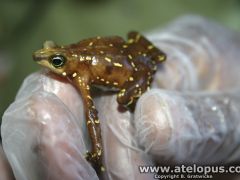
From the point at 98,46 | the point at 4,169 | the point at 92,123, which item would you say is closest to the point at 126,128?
the point at 92,123

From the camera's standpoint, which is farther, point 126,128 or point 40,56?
point 126,128

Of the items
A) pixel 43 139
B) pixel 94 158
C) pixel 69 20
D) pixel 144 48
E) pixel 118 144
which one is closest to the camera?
pixel 43 139

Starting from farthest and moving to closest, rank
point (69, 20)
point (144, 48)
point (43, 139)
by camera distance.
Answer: point (69, 20), point (144, 48), point (43, 139)

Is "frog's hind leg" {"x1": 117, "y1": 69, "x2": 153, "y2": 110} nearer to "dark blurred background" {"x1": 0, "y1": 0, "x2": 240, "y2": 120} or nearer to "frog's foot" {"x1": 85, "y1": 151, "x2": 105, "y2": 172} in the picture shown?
"frog's foot" {"x1": 85, "y1": 151, "x2": 105, "y2": 172}

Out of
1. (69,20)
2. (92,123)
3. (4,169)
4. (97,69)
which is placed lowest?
(4,169)

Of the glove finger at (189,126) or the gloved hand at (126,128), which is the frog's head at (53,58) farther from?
the glove finger at (189,126)

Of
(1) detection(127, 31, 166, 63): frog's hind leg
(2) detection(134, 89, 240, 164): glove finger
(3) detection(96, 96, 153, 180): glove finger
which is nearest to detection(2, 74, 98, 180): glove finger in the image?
(3) detection(96, 96, 153, 180): glove finger

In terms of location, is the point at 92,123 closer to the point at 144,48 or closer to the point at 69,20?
the point at 144,48

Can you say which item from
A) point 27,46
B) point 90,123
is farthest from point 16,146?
point 27,46
